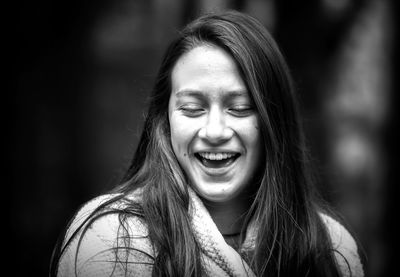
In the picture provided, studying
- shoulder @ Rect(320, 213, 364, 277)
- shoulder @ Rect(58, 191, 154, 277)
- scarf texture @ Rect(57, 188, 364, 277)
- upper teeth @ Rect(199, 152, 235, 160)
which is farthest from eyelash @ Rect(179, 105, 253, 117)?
shoulder @ Rect(320, 213, 364, 277)

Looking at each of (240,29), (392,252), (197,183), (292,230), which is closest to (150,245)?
(197,183)

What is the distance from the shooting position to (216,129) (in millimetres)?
1847

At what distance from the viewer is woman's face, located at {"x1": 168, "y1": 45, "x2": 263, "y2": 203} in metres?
1.88

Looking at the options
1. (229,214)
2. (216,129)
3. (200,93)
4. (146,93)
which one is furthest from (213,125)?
(146,93)

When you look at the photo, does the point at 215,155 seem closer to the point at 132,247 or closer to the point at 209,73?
the point at 209,73

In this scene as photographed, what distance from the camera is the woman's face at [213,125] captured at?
1879 millimetres

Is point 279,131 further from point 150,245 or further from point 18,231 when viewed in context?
point 18,231

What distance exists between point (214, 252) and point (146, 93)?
251cm

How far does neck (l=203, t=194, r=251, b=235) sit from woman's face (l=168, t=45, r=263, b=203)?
86 mm

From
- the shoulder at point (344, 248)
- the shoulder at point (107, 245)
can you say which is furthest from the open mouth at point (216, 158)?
the shoulder at point (344, 248)

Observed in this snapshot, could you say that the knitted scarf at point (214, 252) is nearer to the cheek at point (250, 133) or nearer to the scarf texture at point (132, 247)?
the scarf texture at point (132, 247)

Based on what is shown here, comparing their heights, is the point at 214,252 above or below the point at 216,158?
below

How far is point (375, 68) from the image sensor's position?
4.25 meters

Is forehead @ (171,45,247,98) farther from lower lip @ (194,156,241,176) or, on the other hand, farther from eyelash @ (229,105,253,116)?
lower lip @ (194,156,241,176)
